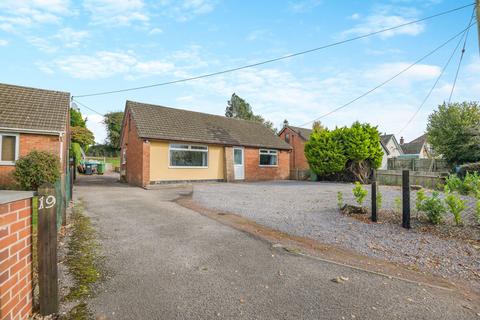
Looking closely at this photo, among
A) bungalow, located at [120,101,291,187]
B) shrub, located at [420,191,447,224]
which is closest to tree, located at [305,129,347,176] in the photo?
bungalow, located at [120,101,291,187]

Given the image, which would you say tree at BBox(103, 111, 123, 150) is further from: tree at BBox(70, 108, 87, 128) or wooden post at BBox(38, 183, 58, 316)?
wooden post at BBox(38, 183, 58, 316)

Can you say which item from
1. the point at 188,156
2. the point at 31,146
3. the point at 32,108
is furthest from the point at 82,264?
the point at 188,156

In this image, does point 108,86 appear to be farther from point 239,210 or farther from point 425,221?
point 425,221

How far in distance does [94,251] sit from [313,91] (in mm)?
14570

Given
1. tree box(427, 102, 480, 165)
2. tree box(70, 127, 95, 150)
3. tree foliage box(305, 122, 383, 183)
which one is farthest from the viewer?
tree box(70, 127, 95, 150)

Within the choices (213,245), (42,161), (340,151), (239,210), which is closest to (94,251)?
(213,245)

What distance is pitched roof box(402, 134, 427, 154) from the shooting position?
161 feet

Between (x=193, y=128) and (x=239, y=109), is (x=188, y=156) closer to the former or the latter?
(x=193, y=128)

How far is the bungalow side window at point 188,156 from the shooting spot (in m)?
16.2

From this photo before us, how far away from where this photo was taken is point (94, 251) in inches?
171

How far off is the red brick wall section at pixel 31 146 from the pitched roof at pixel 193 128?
407 centimetres

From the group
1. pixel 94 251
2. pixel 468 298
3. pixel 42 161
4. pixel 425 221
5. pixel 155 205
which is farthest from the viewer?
pixel 42 161

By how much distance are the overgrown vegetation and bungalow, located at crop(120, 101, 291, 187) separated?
31.6ft

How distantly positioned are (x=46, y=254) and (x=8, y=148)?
12.4 meters
